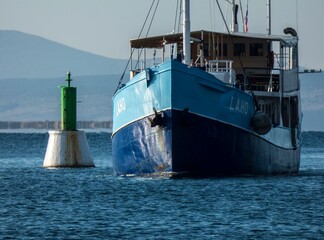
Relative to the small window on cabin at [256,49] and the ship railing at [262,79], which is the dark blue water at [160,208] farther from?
the small window on cabin at [256,49]

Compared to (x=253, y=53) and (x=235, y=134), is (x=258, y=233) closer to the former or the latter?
(x=235, y=134)

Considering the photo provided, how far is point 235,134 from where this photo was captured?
57031 mm

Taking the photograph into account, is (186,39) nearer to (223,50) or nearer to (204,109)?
(204,109)

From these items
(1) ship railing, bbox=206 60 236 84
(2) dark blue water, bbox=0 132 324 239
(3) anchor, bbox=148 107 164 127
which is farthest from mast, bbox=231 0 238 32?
(3) anchor, bbox=148 107 164 127

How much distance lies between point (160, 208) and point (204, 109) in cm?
1013

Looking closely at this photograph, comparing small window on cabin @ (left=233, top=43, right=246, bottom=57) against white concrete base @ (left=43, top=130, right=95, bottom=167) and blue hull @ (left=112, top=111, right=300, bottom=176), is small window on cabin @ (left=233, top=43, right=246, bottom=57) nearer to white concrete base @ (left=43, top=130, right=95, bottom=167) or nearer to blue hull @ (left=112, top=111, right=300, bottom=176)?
blue hull @ (left=112, top=111, right=300, bottom=176)

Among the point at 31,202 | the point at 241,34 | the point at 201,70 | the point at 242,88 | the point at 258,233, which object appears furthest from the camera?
the point at 241,34

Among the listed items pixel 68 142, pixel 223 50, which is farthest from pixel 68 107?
pixel 223 50

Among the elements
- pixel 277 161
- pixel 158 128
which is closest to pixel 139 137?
pixel 158 128

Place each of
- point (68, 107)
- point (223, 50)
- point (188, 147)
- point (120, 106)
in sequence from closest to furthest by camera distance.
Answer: point (188, 147), point (120, 106), point (223, 50), point (68, 107)

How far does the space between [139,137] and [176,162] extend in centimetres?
226

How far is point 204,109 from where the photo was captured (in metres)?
55.7

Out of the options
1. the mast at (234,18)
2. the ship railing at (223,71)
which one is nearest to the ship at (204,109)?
the ship railing at (223,71)

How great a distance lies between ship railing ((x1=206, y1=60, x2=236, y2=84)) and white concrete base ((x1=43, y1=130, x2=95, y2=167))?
8.53 m
